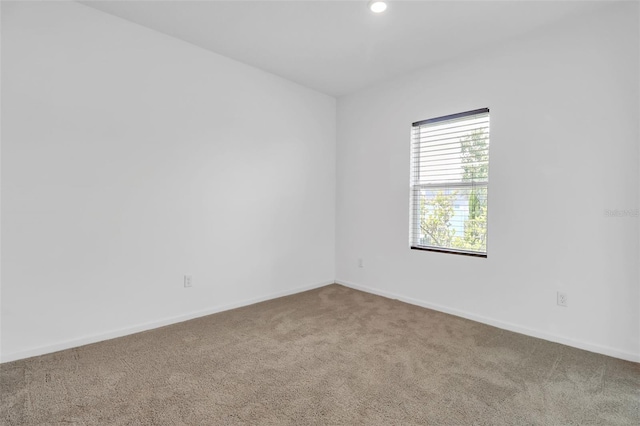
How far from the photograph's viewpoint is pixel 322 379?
2041 mm

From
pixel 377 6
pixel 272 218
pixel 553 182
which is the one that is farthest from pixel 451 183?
pixel 272 218

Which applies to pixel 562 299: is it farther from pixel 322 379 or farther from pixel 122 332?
pixel 122 332

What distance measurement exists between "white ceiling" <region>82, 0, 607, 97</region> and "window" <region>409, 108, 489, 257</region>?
710 mm

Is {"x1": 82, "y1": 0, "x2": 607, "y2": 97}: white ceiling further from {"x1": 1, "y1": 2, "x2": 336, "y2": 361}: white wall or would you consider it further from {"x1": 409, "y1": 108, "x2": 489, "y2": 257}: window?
{"x1": 409, "y1": 108, "x2": 489, "y2": 257}: window

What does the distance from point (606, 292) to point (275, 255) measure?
3.03 metres

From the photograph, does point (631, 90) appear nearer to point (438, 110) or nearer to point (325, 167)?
point (438, 110)

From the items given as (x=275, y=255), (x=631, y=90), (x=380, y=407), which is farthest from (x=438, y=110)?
(x=380, y=407)

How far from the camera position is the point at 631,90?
7.52 feet

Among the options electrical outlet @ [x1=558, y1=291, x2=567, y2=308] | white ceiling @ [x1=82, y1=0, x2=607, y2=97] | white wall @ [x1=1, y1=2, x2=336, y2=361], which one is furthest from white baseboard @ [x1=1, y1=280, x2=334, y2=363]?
electrical outlet @ [x1=558, y1=291, x2=567, y2=308]

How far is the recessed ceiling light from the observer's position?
2338 mm

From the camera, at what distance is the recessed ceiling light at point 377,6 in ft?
7.67

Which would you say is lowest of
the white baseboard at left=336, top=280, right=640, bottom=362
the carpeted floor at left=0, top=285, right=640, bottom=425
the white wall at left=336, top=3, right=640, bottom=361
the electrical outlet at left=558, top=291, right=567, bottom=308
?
the carpeted floor at left=0, top=285, right=640, bottom=425

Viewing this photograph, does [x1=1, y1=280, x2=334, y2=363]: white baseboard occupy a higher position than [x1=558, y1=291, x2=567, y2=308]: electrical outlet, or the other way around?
[x1=558, y1=291, x2=567, y2=308]: electrical outlet

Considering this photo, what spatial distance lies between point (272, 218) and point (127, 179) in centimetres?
156
